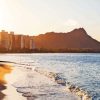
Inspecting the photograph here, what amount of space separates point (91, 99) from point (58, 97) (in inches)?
118

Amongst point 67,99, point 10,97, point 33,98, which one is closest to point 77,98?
point 67,99

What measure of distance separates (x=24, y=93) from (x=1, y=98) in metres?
2.99

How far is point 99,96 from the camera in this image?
25.5 m

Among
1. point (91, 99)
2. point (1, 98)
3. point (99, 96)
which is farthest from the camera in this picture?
point (99, 96)

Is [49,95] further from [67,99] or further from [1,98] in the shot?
[1,98]

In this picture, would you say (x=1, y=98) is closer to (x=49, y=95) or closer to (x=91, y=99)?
(x=49, y=95)

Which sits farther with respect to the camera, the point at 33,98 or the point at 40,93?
the point at 40,93

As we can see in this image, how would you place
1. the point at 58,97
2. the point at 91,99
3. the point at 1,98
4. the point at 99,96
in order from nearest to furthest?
the point at 1,98, the point at 58,97, the point at 91,99, the point at 99,96

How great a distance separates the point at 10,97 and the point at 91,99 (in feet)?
19.9

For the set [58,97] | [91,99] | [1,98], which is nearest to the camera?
[1,98]

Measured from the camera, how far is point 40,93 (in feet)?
74.9

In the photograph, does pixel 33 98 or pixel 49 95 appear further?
pixel 49 95

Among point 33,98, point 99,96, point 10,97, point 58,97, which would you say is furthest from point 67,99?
point 99,96

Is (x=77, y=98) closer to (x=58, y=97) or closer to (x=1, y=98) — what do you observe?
(x=58, y=97)
